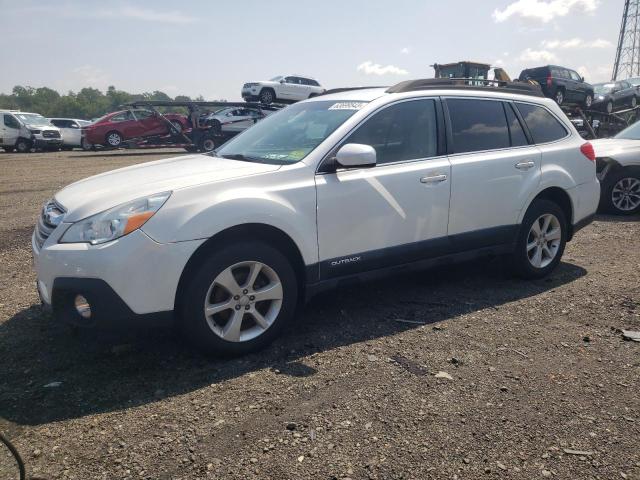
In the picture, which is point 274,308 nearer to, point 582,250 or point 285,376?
point 285,376

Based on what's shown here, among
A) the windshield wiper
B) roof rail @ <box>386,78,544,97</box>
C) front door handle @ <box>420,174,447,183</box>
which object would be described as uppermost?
roof rail @ <box>386,78,544,97</box>

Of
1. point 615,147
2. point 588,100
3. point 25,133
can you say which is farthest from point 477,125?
point 25,133

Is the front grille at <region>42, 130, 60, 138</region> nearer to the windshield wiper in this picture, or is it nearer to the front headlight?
the windshield wiper

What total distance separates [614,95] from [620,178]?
19.1 metres

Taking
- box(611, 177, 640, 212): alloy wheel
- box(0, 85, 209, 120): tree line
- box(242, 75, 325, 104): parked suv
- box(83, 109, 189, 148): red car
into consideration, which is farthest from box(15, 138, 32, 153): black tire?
box(0, 85, 209, 120): tree line

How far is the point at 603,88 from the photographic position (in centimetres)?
2442

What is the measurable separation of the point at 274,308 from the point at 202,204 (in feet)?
2.80

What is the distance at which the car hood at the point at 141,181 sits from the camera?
3.28 metres

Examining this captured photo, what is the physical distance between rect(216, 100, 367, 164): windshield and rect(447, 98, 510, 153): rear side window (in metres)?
0.89

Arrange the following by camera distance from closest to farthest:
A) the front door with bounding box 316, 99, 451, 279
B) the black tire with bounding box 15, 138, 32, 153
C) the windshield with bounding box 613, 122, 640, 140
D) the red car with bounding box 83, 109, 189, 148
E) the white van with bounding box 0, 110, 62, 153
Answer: the front door with bounding box 316, 99, 451, 279 → the windshield with bounding box 613, 122, 640, 140 → the red car with bounding box 83, 109, 189, 148 → the white van with bounding box 0, 110, 62, 153 → the black tire with bounding box 15, 138, 32, 153

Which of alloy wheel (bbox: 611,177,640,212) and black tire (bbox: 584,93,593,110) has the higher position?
black tire (bbox: 584,93,593,110)

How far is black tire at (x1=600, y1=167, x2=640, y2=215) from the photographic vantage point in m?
8.24

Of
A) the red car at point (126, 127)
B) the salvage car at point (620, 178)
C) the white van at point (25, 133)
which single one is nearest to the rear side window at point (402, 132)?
the salvage car at point (620, 178)

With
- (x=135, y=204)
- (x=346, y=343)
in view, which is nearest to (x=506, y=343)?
(x=346, y=343)
